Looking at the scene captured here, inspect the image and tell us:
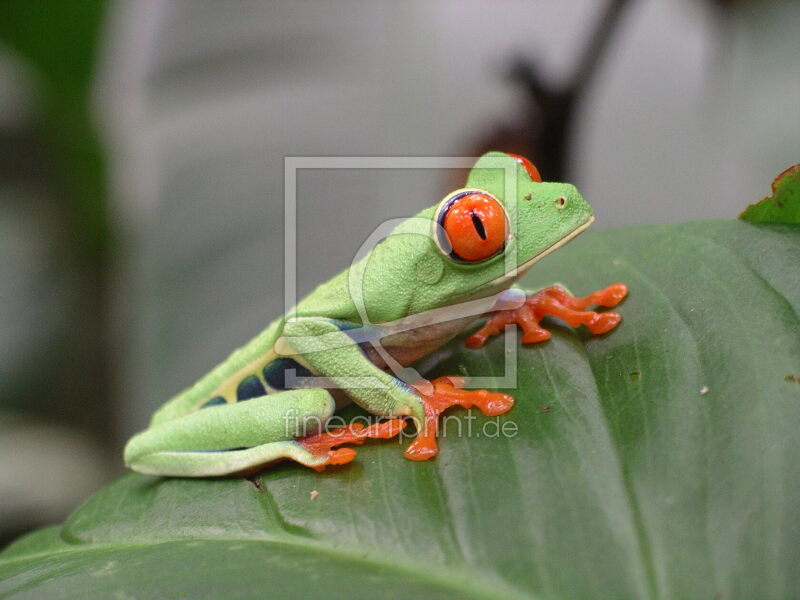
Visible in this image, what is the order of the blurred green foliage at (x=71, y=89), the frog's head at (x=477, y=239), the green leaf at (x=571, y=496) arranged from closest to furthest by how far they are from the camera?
the green leaf at (x=571, y=496), the frog's head at (x=477, y=239), the blurred green foliage at (x=71, y=89)

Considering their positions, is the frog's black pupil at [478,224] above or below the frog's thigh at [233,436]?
above

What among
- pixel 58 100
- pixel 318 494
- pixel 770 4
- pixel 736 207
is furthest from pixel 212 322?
pixel 770 4

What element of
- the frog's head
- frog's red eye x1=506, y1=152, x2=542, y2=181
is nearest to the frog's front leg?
the frog's head

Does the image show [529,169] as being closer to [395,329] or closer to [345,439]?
[395,329]

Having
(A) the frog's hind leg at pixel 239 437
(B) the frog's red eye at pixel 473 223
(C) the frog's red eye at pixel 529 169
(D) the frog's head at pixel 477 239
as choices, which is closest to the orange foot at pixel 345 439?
(A) the frog's hind leg at pixel 239 437

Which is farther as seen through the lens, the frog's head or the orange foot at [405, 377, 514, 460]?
the frog's head

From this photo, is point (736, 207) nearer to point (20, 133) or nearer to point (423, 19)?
point (423, 19)

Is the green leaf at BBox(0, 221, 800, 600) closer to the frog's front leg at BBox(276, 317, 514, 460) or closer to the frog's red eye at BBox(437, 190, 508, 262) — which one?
the frog's front leg at BBox(276, 317, 514, 460)

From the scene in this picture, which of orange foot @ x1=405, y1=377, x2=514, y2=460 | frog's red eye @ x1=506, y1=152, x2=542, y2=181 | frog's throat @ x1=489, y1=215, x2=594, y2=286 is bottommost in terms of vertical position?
orange foot @ x1=405, y1=377, x2=514, y2=460

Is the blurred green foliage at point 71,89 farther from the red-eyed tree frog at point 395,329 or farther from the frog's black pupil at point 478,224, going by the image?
the frog's black pupil at point 478,224
